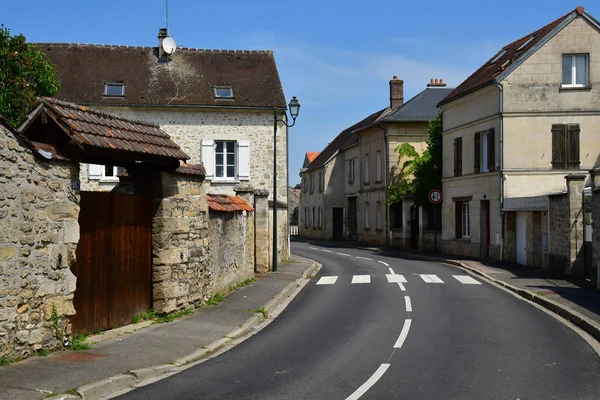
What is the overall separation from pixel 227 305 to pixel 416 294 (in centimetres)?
530

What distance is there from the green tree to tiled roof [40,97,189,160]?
25.2 feet

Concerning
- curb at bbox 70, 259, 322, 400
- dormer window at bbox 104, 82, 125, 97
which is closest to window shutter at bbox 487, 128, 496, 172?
dormer window at bbox 104, 82, 125, 97

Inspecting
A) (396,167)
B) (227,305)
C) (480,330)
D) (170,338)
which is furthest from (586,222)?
(396,167)

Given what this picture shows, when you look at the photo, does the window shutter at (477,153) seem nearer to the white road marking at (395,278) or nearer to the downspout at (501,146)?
the downspout at (501,146)

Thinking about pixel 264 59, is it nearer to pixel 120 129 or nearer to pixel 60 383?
pixel 120 129

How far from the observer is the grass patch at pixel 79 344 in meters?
9.41

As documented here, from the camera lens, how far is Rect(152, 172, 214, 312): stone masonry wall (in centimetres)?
1234

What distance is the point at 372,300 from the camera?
646 inches

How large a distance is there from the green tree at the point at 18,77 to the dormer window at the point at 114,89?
1058cm

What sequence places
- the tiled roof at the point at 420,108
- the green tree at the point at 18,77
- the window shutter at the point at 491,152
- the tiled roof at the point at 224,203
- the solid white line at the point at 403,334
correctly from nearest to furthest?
the solid white line at the point at 403,334 < the tiled roof at the point at 224,203 < the green tree at the point at 18,77 < the window shutter at the point at 491,152 < the tiled roof at the point at 420,108

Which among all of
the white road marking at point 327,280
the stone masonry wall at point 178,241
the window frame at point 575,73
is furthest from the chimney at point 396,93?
the stone masonry wall at point 178,241

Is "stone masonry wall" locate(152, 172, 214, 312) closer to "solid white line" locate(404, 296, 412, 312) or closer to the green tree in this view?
"solid white line" locate(404, 296, 412, 312)

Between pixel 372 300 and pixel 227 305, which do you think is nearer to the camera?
pixel 227 305

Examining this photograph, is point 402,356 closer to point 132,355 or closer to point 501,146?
point 132,355
